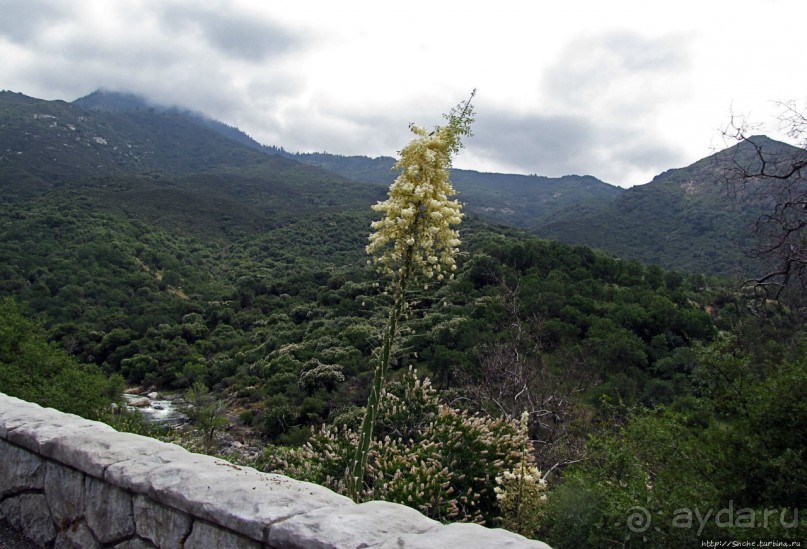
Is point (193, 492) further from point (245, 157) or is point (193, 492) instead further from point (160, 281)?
point (245, 157)

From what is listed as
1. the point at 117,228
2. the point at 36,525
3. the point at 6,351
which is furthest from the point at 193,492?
the point at 117,228

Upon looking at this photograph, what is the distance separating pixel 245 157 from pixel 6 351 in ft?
481

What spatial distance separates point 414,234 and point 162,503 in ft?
7.63

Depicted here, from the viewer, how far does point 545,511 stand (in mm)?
3986

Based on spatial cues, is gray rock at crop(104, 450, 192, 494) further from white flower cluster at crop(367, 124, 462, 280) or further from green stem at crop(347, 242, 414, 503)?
white flower cluster at crop(367, 124, 462, 280)

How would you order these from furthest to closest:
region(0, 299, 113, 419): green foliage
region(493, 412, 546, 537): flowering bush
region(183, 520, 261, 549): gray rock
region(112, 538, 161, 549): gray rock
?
1. region(0, 299, 113, 419): green foliage
2. region(493, 412, 546, 537): flowering bush
3. region(112, 538, 161, 549): gray rock
4. region(183, 520, 261, 549): gray rock

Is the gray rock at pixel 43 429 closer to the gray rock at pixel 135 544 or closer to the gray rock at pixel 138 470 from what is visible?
A: the gray rock at pixel 138 470

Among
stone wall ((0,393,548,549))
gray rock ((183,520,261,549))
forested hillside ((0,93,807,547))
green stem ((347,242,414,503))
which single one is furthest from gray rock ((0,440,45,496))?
forested hillside ((0,93,807,547))

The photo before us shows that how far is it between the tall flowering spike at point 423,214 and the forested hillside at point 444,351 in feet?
0.71

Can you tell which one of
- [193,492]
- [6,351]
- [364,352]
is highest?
[193,492]

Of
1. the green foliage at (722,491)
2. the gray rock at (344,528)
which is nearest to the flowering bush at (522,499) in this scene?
the green foliage at (722,491)

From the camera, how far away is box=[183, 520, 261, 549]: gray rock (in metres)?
2.35

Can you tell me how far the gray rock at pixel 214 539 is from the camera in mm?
2350

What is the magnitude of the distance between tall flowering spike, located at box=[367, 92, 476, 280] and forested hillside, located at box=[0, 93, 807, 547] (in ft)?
0.71
